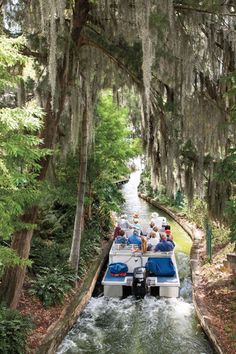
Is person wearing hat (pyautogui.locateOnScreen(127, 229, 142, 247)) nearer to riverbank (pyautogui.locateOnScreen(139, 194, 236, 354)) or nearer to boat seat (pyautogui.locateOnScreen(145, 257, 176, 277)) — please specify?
boat seat (pyautogui.locateOnScreen(145, 257, 176, 277))

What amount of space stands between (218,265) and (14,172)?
303 inches

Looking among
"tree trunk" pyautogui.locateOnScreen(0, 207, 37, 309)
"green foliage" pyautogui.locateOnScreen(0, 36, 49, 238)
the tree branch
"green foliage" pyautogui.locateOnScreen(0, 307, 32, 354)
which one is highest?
the tree branch

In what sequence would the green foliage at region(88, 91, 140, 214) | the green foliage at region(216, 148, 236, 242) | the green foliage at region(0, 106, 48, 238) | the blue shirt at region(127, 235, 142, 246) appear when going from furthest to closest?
the green foliage at region(88, 91, 140, 214) → the blue shirt at region(127, 235, 142, 246) → the green foliage at region(216, 148, 236, 242) → the green foliage at region(0, 106, 48, 238)

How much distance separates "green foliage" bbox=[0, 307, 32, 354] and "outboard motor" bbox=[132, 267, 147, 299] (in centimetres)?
370

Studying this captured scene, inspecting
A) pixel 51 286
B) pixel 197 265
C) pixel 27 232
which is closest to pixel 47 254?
pixel 51 286

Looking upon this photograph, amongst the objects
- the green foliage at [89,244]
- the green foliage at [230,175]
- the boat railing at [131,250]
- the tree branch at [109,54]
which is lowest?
the green foliage at [89,244]

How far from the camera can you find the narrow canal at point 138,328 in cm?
766

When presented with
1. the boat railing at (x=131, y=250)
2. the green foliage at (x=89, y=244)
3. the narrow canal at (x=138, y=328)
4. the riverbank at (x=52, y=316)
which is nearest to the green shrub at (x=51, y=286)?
the riverbank at (x=52, y=316)

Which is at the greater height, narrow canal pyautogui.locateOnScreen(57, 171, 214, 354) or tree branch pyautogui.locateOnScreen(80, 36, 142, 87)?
tree branch pyautogui.locateOnScreen(80, 36, 142, 87)

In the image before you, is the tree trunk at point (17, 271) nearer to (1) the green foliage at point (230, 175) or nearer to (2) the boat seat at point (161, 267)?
(1) the green foliage at point (230, 175)

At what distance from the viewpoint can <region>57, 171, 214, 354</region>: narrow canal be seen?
766 centimetres

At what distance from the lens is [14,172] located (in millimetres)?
4637

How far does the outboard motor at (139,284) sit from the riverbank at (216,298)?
125 cm

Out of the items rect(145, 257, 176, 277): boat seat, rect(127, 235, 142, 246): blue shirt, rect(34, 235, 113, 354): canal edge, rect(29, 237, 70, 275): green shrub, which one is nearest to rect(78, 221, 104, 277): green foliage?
rect(34, 235, 113, 354): canal edge
